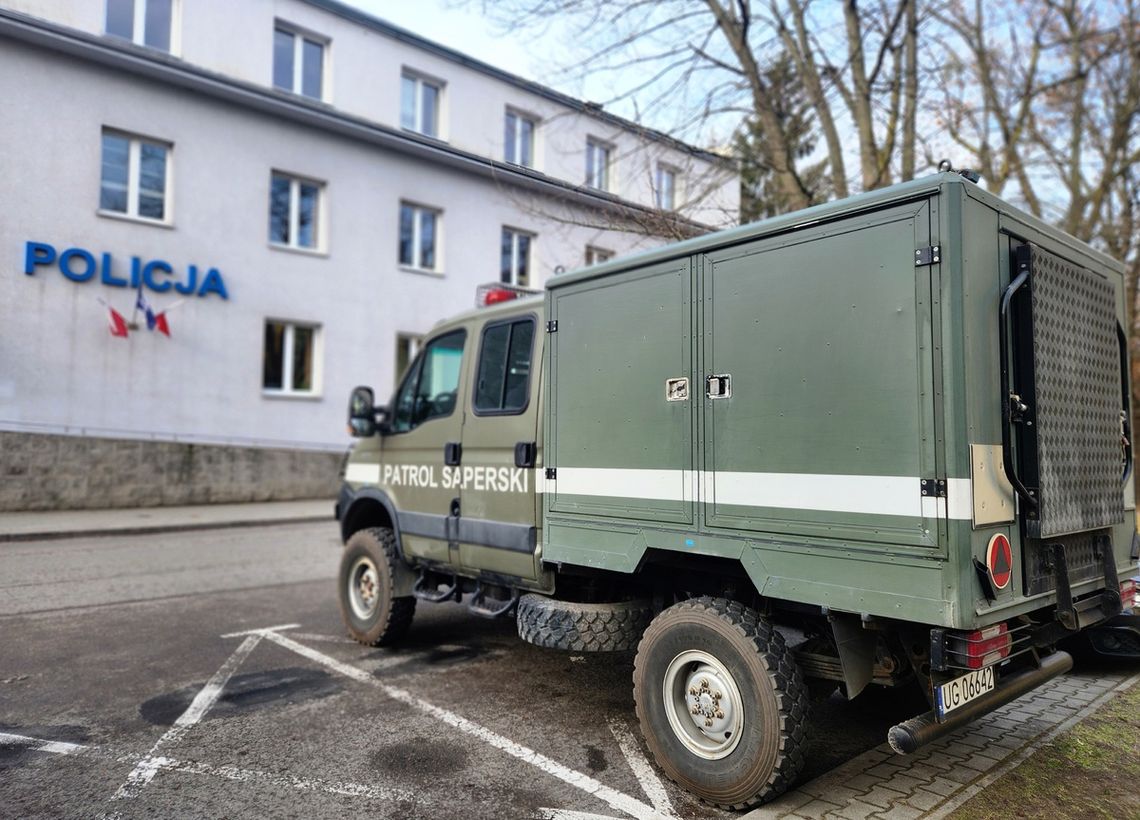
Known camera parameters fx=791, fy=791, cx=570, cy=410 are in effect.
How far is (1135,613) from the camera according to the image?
173 inches

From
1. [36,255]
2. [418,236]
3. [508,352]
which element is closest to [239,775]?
[508,352]

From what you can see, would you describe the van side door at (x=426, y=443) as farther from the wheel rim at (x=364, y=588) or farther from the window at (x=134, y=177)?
the window at (x=134, y=177)

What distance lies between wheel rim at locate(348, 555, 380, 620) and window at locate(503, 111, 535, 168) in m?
5.00

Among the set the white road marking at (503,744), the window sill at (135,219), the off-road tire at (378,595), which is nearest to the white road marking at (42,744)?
the white road marking at (503,744)

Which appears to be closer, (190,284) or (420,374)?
(420,374)

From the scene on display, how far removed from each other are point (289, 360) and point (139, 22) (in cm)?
660

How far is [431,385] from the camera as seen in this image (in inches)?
227

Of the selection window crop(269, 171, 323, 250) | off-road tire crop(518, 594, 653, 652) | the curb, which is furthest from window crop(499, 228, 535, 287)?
off-road tire crop(518, 594, 653, 652)

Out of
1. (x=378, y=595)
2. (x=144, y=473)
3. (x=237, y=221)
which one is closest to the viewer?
(x=378, y=595)

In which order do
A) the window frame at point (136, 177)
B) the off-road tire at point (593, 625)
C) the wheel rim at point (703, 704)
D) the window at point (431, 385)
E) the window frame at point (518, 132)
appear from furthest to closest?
the window frame at point (136, 177)
the window frame at point (518, 132)
the window at point (431, 385)
the off-road tire at point (593, 625)
the wheel rim at point (703, 704)

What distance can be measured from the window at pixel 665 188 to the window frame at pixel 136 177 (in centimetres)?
1038

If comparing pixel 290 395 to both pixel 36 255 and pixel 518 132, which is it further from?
pixel 518 132

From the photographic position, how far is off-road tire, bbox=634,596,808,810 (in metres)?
3.22

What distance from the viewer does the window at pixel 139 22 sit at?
13.5m
